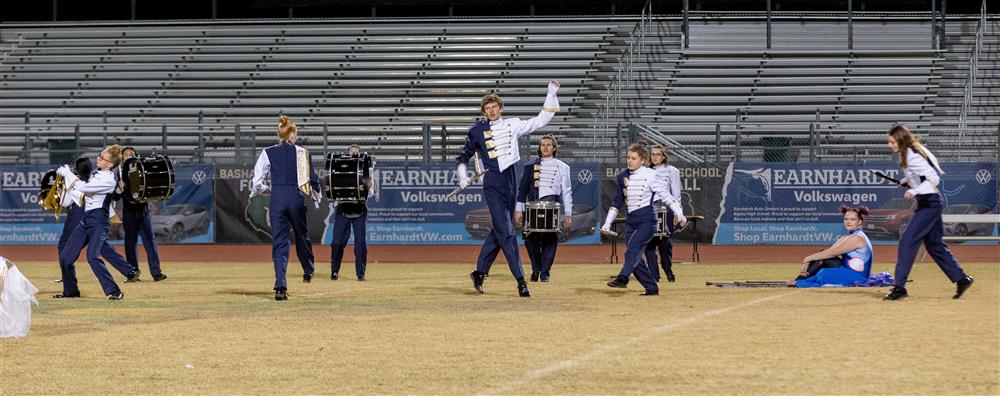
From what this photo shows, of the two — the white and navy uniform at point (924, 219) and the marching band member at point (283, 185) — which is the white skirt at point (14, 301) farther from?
the white and navy uniform at point (924, 219)

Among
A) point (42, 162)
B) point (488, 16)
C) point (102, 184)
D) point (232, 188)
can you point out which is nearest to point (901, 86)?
point (488, 16)

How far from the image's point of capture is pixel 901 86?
111 ft

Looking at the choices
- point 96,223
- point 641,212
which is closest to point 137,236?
point 96,223

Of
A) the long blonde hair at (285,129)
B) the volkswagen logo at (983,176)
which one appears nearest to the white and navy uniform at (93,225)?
the long blonde hair at (285,129)

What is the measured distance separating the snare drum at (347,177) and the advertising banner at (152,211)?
1127 cm

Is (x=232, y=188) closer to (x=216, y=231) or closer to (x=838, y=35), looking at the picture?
(x=216, y=231)

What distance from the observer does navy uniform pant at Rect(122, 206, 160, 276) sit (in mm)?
17438

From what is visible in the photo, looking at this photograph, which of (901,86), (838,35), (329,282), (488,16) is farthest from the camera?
(488,16)

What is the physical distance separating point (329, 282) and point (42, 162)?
49.4 ft

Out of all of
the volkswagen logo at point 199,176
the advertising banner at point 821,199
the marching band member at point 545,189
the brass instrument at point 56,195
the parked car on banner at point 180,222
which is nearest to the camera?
the brass instrument at point 56,195

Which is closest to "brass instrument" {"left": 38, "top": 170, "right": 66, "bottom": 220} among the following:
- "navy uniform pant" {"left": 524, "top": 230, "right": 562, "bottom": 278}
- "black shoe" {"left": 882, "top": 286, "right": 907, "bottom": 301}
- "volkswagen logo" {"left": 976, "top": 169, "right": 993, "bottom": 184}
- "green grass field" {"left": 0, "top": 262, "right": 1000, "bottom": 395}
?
"green grass field" {"left": 0, "top": 262, "right": 1000, "bottom": 395}

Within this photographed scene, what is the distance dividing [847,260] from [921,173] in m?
2.42

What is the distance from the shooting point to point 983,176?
26156 mm

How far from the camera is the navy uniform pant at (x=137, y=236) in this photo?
17438 millimetres
